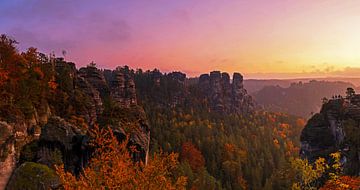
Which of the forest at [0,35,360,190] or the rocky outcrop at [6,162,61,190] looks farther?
the rocky outcrop at [6,162,61,190]

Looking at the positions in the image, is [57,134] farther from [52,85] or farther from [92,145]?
[52,85]

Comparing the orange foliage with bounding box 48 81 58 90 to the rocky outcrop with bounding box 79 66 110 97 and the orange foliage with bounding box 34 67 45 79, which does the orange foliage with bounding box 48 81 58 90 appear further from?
the rocky outcrop with bounding box 79 66 110 97

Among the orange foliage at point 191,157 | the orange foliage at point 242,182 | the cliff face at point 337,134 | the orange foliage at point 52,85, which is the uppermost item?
the orange foliage at point 52,85

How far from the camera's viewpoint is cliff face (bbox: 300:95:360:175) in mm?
48031

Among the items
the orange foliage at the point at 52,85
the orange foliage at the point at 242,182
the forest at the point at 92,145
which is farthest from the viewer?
the orange foliage at the point at 242,182

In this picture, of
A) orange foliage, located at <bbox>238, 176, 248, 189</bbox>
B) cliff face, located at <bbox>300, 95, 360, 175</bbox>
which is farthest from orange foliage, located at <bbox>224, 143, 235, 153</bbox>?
cliff face, located at <bbox>300, 95, 360, 175</bbox>

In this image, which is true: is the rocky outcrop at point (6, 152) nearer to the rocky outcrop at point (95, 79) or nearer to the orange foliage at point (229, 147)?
the rocky outcrop at point (95, 79)

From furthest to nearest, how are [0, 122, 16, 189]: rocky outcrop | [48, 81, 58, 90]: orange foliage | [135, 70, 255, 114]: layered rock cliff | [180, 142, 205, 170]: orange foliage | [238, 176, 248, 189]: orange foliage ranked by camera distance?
[135, 70, 255, 114]: layered rock cliff
[180, 142, 205, 170]: orange foliage
[238, 176, 248, 189]: orange foliage
[48, 81, 58, 90]: orange foliage
[0, 122, 16, 189]: rocky outcrop

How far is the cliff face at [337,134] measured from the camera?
48031 mm

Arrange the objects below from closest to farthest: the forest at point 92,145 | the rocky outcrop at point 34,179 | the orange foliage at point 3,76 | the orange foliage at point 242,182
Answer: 1. the forest at point 92,145
2. the rocky outcrop at point 34,179
3. the orange foliage at point 3,76
4. the orange foliage at point 242,182

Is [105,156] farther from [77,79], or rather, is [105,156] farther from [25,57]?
[77,79]

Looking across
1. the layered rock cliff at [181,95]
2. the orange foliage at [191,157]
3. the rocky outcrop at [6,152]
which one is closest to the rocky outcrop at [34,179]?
the rocky outcrop at [6,152]

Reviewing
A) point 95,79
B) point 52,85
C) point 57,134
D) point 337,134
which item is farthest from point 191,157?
point 57,134

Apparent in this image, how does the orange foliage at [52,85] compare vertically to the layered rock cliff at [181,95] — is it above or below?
above
